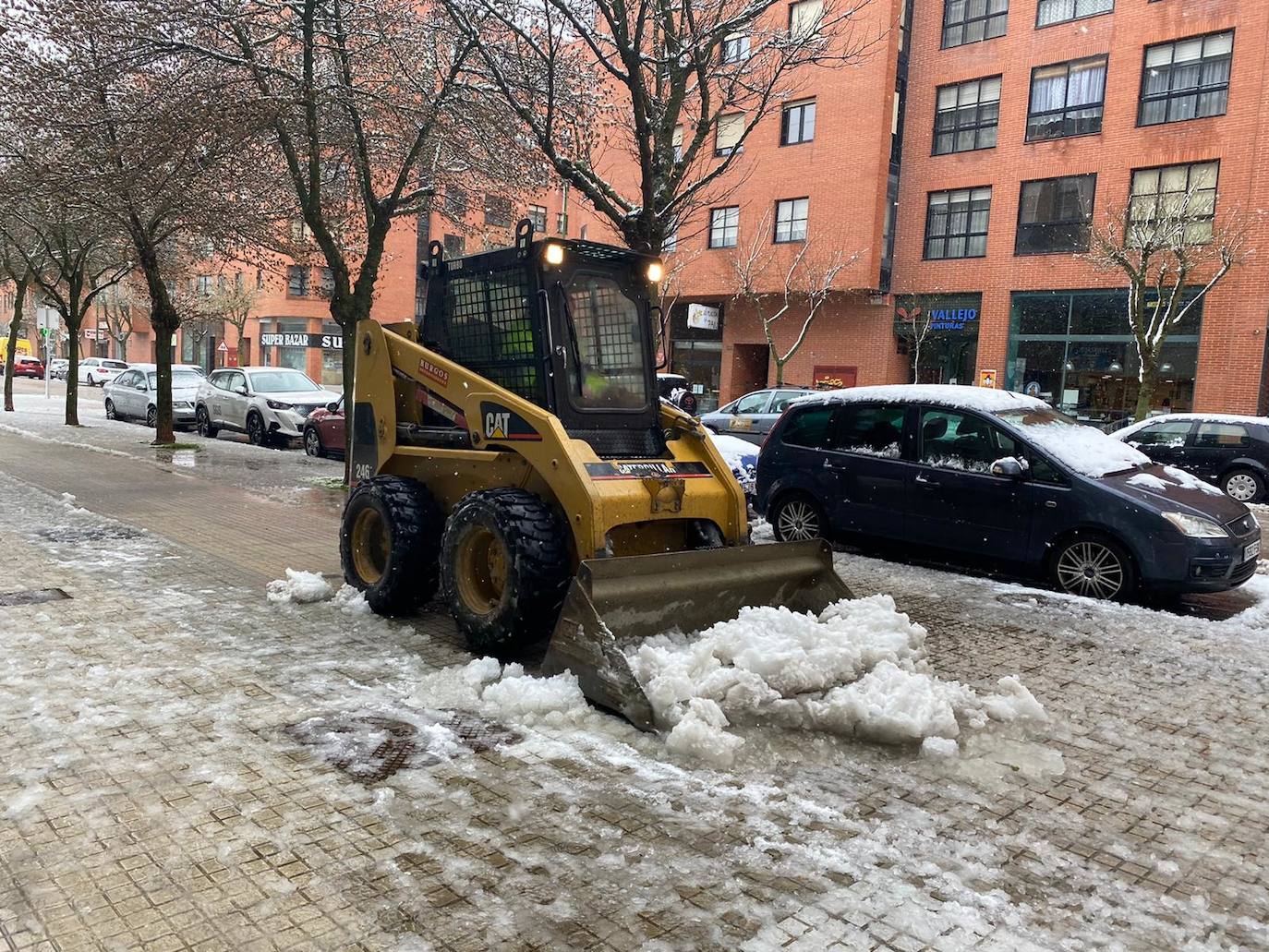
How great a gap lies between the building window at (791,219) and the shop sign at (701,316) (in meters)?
3.13

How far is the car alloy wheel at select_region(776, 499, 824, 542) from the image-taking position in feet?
31.0

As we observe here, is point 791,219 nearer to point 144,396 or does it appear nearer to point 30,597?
point 144,396

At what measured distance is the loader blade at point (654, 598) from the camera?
4.51 meters

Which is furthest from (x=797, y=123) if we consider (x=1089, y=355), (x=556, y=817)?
(x=556, y=817)

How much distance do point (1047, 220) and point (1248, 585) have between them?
772 inches

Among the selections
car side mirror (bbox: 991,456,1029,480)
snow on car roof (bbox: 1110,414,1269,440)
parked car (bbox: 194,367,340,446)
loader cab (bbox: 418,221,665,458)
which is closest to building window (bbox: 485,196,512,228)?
parked car (bbox: 194,367,340,446)

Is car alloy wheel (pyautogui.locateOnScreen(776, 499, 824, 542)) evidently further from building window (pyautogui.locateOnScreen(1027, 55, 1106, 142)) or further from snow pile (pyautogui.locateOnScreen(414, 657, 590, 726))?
building window (pyautogui.locateOnScreen(1027, 55, 1106, 142))

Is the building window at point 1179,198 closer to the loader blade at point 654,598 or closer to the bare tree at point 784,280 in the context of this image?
the bare tree at point 784,280

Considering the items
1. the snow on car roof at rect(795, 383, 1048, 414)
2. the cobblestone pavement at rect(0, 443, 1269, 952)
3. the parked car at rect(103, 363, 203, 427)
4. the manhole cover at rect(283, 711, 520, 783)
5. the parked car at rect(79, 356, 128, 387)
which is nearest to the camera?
the cobblestone pavement at rect(0, 443, 1269, 952)

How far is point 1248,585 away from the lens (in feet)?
27.4

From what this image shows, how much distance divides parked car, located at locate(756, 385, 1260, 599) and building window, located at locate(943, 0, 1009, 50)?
72.6ft

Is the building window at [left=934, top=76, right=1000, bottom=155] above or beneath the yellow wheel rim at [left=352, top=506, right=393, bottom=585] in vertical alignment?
above

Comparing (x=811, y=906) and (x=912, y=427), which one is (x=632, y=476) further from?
(x=912, y=427)

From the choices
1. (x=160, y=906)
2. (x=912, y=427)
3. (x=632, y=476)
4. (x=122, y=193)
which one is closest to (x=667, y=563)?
(x=632, y=476)
